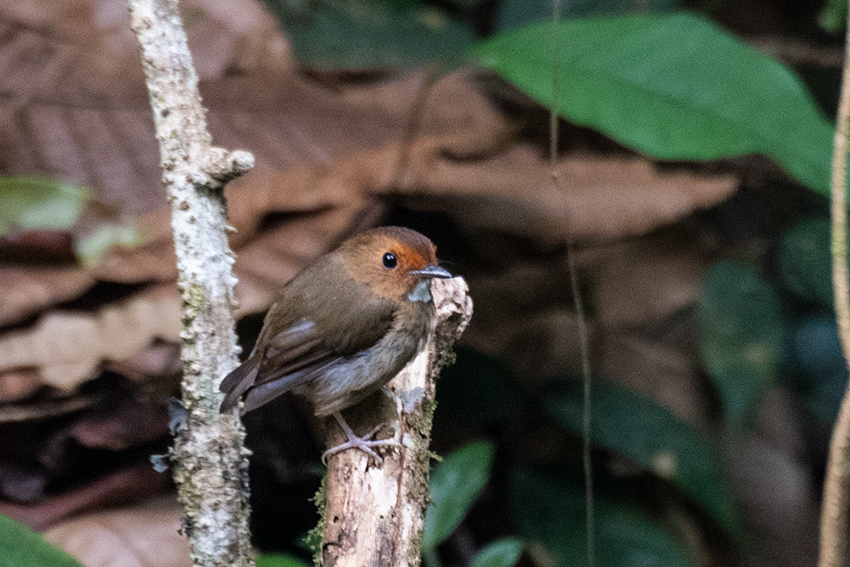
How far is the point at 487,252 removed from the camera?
3.18 m

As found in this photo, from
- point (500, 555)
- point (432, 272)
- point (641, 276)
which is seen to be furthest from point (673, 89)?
point (500, 555)

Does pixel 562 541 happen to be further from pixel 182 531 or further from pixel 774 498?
pixel 182 531

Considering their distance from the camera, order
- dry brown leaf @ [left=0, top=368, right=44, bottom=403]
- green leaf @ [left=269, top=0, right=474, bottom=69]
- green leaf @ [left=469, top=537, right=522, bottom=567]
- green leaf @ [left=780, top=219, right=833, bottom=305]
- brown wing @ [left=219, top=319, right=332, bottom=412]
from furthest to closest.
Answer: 1. green leaf @ [left=269, top=0, right=474, bottom=69]
2. green leaf @ [left=780, top=219, right=833, bottom=305]
3. green leaf @ [left=469, top=537, right=522, bottom=567]
4. dry brown leaf @ [left=0, top=368, right=44, bottom=403]
5. brown wing @ [left=219, top=319, right=332, bottom=412]

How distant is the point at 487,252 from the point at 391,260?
131cm

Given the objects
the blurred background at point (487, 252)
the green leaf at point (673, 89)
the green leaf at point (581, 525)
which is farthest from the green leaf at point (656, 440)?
the green leaf at point (673, 89)

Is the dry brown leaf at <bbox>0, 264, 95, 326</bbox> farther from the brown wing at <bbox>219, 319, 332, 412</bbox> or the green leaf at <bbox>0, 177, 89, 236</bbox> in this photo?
the brown wing at <bbox>219, 319, 332, 412</bbox>

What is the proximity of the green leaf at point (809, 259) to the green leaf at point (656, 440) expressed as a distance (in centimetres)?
84

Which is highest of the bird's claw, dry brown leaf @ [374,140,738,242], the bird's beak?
dry brown leaf @ [374,140,738,242]

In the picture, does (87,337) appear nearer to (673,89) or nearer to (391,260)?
(391,260)

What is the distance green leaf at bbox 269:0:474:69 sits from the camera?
3381 millimetres

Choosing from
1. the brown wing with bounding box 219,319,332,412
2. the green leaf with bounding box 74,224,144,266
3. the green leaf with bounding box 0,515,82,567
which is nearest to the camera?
the green leaf with bounding box 0,515,82,567

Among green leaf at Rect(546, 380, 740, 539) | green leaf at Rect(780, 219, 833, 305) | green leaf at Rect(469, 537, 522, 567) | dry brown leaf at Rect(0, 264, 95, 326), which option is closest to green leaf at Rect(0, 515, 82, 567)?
dry brown leaf at Rect(0, 264, 95, 326)

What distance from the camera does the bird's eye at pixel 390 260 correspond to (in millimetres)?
1926

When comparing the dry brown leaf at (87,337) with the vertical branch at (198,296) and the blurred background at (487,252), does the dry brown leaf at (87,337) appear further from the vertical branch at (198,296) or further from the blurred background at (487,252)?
the vertical branch at (198,296)
